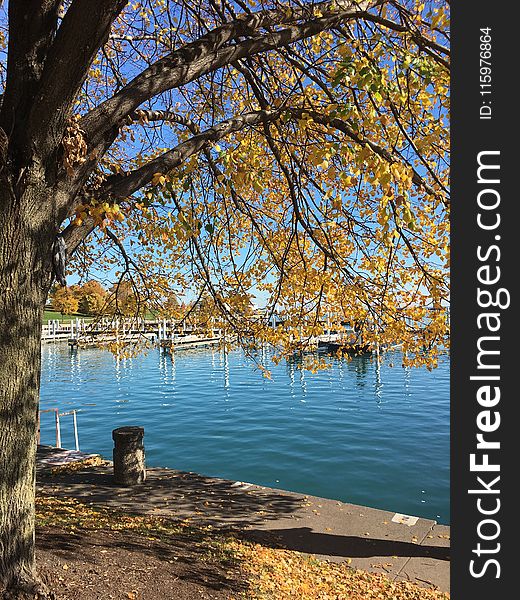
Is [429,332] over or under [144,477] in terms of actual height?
over

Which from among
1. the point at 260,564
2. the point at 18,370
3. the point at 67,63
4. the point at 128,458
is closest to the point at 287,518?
the point at 260,564

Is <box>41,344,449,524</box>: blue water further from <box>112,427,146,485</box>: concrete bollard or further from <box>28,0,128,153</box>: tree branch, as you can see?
<box>28,0,128,153</box>: tree branch

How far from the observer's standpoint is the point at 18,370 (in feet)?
11.6

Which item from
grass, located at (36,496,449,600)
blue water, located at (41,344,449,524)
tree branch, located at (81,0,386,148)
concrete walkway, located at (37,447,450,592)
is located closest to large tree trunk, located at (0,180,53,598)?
tree branch, located at (81,0,386,148)

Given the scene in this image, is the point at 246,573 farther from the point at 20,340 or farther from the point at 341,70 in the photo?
the point at 341,70

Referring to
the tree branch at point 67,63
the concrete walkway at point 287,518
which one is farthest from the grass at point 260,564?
the tree branch at point 67,63

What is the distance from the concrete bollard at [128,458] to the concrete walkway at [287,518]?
0.57 ft

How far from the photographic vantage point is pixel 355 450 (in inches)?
642

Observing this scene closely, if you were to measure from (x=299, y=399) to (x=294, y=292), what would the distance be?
60.4ft

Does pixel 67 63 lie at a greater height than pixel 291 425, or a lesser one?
greater

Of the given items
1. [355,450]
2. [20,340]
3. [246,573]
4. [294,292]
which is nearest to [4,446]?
[20,340]

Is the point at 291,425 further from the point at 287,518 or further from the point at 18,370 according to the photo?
the point at 18,370

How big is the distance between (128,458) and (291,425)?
37.6 feet

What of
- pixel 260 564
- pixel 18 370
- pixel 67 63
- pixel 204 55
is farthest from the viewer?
pixel 260 564
